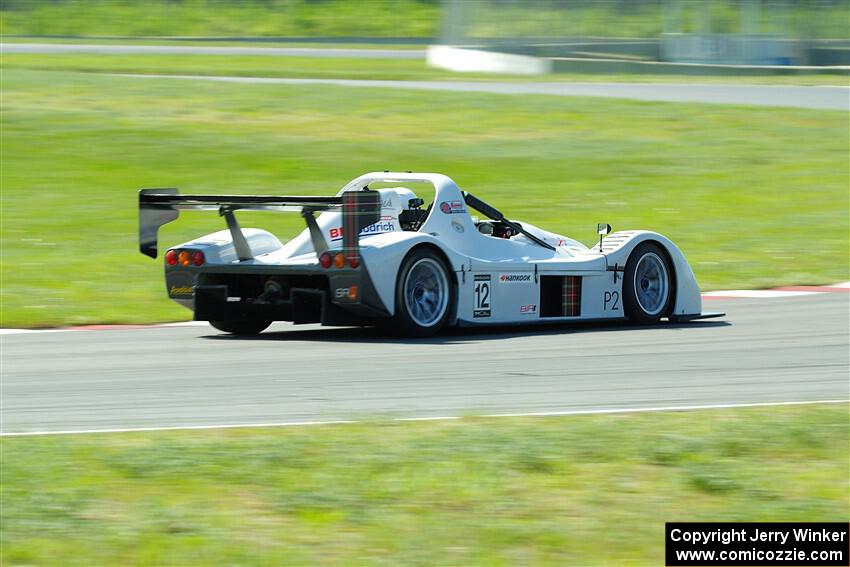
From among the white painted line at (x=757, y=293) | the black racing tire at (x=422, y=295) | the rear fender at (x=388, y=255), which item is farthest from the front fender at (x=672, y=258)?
the white painted line at (x=757, y=293)

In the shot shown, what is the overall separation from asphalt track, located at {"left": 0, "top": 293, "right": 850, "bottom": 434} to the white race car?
0.24m

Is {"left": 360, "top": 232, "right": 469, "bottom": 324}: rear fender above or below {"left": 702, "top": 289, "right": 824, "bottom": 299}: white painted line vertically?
above

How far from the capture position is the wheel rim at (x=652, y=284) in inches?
496

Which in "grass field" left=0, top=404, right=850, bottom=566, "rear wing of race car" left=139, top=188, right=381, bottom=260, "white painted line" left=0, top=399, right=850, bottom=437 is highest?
"rear wing of race car" left=139, top=188, right=381, bottom=260

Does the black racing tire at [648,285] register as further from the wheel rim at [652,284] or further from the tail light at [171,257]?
the tail light at [171,257]

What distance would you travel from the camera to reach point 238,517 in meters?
5.66

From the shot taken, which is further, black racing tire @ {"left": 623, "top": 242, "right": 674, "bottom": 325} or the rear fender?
black racing tire @ {"left": 623, "top": 242, "right": 674, "bottom": 325}

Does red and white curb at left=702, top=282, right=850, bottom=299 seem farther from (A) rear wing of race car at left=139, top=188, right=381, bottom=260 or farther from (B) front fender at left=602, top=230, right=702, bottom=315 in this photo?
(A) rear wing of race car at left=139, top=188, right=381, bottom=260

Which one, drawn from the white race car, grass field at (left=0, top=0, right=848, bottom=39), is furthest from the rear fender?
grass field at (left=0, top=0, right=848, bottom=39)

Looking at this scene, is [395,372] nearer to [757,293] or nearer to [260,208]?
[260,208]

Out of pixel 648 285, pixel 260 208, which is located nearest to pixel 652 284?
pixel 648 285

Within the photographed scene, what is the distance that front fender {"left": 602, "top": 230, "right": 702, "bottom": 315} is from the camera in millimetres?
12438

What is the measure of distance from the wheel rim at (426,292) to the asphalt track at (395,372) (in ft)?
0.71

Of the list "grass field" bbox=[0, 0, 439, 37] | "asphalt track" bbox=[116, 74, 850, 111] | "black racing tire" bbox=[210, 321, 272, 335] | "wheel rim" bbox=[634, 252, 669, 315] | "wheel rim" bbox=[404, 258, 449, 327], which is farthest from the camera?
"grass field" bbox=[0, 0, 439, 37]
